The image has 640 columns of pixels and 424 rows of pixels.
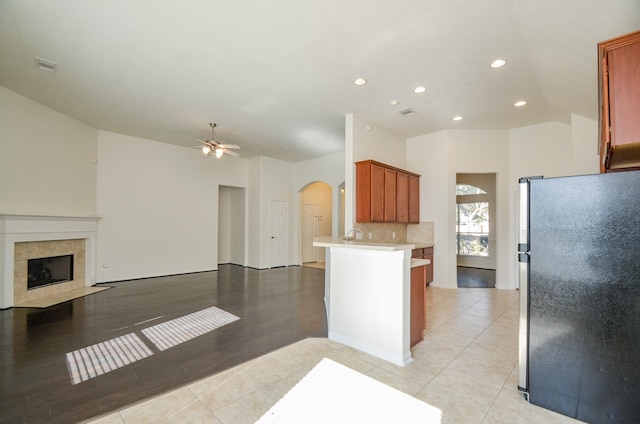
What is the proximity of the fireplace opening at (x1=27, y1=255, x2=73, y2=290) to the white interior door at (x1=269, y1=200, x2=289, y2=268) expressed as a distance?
4.59 metres

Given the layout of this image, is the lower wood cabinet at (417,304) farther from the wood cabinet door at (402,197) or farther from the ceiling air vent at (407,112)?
the ceiling air vent at (407,112)

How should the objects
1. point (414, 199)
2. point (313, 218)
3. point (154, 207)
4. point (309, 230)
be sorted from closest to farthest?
point (414, 199) → point (154, 207) → point (309, 230) → point (313, 218)

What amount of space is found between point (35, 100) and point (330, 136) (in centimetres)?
534

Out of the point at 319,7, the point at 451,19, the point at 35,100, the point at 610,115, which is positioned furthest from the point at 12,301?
the point at 610,115

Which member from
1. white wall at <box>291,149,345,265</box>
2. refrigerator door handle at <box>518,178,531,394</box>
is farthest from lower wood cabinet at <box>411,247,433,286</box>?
refrigerator door handle at <box>518,178,531,394</box>

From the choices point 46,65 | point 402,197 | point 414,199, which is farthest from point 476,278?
point 46,65

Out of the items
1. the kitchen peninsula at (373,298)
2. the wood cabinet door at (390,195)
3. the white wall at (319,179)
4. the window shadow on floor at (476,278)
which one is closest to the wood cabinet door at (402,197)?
the wood cabinet door at (390,195)

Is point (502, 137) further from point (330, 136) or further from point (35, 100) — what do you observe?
point (35, 100)

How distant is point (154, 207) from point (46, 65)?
3.78m

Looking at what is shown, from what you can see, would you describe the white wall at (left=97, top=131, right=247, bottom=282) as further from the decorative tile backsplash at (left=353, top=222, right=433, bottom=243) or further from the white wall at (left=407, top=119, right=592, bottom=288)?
the white wall at (left=407, top=119, right=592, bottom=288)

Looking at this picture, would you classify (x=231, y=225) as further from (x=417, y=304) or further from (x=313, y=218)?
(x=417, y=304)

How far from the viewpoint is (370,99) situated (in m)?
4.65

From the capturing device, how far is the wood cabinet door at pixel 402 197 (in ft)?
19.2

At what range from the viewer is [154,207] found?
275 inches
